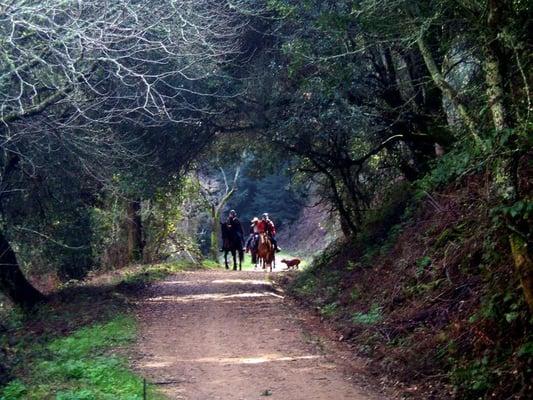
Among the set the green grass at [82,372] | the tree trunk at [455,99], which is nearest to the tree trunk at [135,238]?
the green grass at [82,372]

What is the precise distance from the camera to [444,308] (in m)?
10.2

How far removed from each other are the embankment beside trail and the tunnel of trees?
1.75 feet

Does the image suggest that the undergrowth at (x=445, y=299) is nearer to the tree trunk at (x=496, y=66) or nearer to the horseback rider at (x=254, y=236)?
the tree trunk at (x=496, y=66)

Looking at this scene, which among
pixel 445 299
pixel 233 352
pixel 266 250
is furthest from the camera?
pixel 266 250

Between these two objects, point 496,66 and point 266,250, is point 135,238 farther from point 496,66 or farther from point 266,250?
point 496,66

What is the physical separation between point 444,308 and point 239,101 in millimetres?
9055

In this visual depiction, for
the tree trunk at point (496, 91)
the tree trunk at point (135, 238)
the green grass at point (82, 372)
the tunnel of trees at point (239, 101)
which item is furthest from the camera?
the tree trunk at point (135, 238)

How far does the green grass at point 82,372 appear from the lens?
8719mm

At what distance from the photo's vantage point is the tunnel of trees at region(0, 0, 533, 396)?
10.1 meters

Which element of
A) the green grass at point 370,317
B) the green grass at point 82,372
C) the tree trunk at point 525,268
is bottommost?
the green grass at point 82,372

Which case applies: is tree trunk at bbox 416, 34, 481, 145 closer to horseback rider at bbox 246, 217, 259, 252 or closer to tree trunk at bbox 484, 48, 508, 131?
tree trunk at bbox 484, 48, 508, 131

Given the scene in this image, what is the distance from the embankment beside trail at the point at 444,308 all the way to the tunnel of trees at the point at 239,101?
534mm

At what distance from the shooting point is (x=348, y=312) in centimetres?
1379

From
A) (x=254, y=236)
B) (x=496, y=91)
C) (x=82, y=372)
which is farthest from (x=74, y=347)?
(x=254, y=236)
